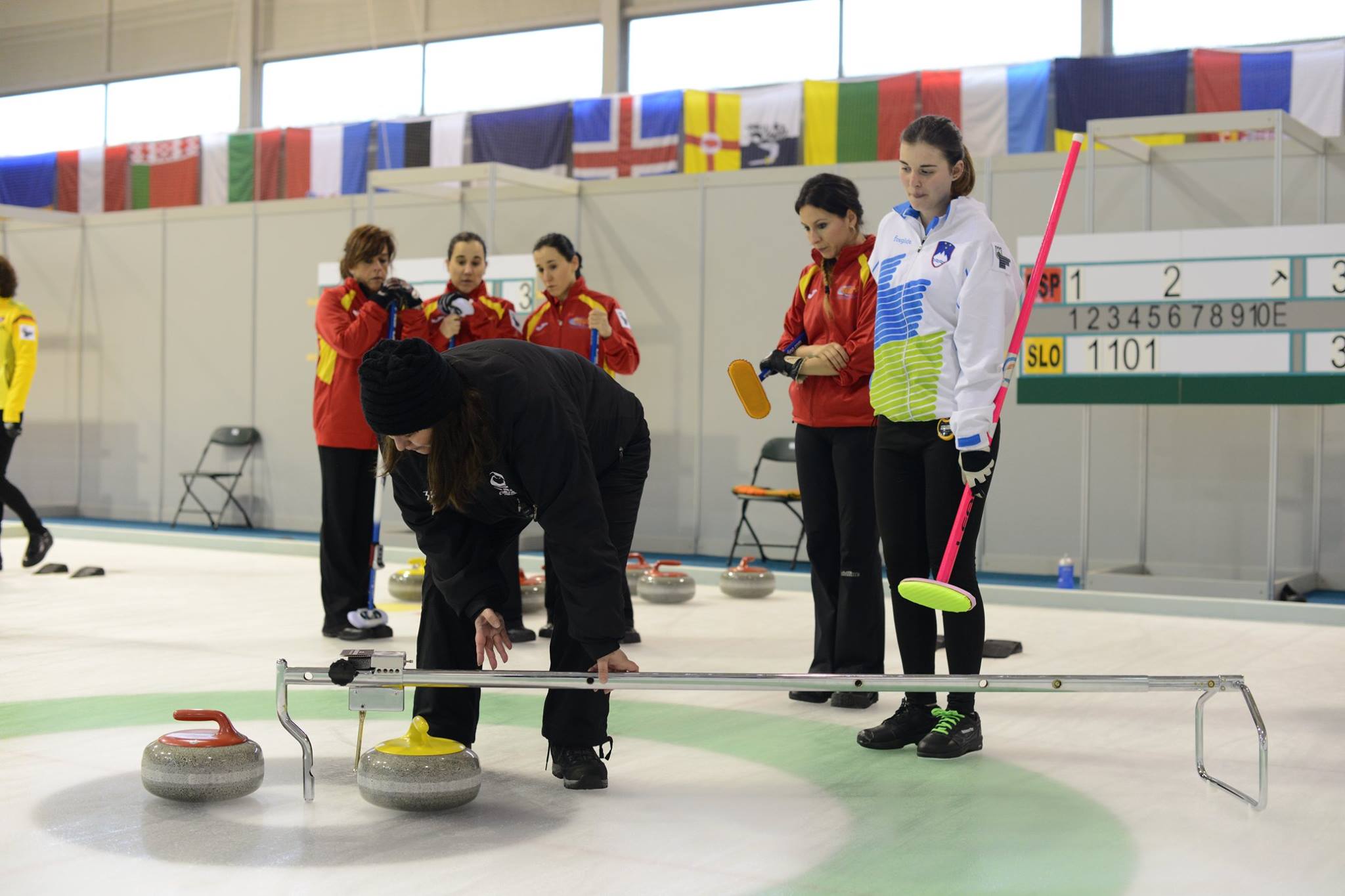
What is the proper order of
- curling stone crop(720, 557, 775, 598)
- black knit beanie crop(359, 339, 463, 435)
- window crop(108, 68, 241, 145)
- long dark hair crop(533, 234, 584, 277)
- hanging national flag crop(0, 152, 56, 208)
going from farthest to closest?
window crop(108, 68, 241, 145) < hanging national flag crop(0, 152, 56, 208) < curling stone crop(720, 557, 775, 598) < long dark hair crop(533, 234, 584, 277) < black knit beanie crop(359, 339, 463, 435)

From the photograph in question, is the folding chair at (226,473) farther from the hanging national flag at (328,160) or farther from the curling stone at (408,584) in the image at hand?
the curling stone at (408,584)

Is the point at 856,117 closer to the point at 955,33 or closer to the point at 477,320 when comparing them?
the point at 955,33

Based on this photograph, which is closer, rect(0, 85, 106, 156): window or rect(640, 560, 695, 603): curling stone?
rect(640, 560, 695, 603): curling stone

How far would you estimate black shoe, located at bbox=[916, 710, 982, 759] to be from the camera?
2.91m

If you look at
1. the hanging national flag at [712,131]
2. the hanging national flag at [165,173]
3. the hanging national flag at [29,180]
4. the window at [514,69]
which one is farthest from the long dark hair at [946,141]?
the hanging national flag at [29,180]

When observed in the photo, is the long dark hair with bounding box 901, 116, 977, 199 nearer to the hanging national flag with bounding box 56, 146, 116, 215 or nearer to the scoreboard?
the scoreboard

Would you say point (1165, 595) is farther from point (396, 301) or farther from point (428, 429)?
point (428, 429)

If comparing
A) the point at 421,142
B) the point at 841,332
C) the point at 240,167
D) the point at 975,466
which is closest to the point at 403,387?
the point at 975,466

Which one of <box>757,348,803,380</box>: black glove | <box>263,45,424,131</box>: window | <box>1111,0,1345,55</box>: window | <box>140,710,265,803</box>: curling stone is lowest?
<box>140,710,265,803</box>: curling stone

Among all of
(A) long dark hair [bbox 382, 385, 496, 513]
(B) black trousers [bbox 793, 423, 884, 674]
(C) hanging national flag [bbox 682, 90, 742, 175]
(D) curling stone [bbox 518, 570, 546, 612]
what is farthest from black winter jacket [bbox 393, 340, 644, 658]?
(C) hanging national flag [bbox 682, 90, 742, 175]

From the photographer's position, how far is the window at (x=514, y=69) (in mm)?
11375

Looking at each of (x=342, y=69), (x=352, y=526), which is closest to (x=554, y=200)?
(x=352, y=526)

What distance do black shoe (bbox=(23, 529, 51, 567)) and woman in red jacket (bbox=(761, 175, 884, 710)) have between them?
4205mm

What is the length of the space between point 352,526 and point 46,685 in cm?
120
